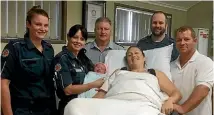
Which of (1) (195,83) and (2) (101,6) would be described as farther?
(2) (101,6)

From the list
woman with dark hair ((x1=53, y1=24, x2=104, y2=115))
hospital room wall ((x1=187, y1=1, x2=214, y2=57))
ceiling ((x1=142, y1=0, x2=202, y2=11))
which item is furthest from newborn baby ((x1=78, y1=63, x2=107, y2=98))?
hospital room wall ((x1=187, y1=1, x2=214, y2=57))

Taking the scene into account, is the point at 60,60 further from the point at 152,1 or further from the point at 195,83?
the point at 152,1

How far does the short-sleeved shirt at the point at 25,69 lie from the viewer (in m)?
1.82

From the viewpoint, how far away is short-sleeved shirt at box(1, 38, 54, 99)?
1.82m

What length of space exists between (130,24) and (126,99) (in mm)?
3259

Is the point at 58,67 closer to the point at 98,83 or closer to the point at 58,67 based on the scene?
the point at 58,67

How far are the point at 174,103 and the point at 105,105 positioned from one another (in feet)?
1.81

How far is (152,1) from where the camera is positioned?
5.29 m

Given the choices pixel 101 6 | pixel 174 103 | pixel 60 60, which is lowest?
pixel 174 103

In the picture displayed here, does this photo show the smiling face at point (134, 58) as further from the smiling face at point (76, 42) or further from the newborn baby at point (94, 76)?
the smiling face at point (76, 42)

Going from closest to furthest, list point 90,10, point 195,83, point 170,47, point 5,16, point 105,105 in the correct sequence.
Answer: point 105,105
point 195,83
point 170,47
point 5,16
point 90,10

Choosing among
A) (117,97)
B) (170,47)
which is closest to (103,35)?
(170,47)

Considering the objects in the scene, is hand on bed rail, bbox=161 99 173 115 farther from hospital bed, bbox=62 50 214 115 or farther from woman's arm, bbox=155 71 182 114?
hospital bed, bbox=62 50 214 115

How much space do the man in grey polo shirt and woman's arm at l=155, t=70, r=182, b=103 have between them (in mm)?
664
